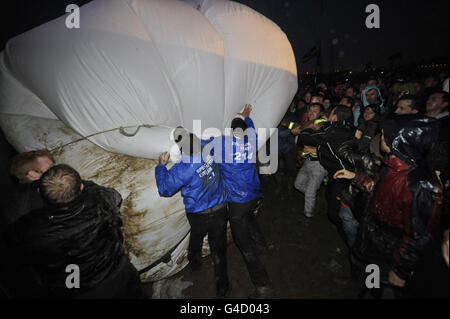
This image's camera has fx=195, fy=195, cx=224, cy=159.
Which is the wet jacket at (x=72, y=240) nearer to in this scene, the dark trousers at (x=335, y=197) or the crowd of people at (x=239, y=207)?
the crowd of people at (x=239, y=207)

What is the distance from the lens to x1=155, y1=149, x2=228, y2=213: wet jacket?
5.75 feet

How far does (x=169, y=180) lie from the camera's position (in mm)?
1735

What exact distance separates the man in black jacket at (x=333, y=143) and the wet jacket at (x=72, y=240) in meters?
2.24

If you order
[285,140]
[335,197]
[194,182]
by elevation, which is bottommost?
[335,197]

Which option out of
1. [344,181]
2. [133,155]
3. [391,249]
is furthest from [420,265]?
[133,155]

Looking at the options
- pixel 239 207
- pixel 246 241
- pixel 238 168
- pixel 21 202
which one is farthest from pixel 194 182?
pixel 21 202

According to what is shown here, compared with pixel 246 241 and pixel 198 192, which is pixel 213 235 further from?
pixel 198 192

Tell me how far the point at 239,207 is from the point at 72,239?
1453 mm

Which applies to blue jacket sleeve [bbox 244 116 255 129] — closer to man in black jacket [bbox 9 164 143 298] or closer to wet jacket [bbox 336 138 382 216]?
wet jacket [bbox 336 138 382 216]

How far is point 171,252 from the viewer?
214cm

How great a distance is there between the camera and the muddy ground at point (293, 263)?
6.95 feet

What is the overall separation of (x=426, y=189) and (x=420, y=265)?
1.57 feet

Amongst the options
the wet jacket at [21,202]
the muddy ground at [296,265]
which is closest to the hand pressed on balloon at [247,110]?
the muddy ground at [296,265]
